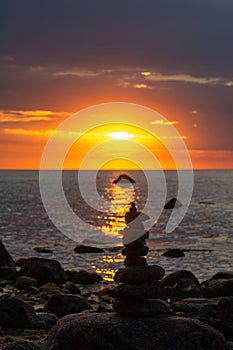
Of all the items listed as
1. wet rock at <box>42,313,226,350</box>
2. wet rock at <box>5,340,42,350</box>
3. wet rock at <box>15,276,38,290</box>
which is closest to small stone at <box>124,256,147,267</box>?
wet rock at <box>42,313,226,350</box>

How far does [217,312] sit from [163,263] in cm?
2671

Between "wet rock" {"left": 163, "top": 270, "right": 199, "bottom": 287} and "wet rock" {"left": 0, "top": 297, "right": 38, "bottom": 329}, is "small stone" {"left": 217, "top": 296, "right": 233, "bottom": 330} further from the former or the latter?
"wet rock" {"left": 163, "top": 270, "right": 199, "bottom": 287}

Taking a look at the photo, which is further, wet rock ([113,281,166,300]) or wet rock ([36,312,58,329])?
wet rock ([36,312,58,329])

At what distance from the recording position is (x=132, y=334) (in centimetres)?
1808

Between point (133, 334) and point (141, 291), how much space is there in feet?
4.91

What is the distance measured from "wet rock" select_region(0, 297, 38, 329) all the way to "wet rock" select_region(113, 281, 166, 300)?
7274 millimetres

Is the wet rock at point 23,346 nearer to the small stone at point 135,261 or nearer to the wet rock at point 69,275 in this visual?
the small stone at point 135,261

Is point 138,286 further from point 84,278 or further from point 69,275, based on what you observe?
point 69,275

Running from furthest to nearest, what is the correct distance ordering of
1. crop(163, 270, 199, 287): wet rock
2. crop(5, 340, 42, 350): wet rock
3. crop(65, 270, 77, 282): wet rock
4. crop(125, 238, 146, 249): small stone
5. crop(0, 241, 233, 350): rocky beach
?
crop(65, 270, 77, 282): wet rock < crop(163, 270, 199, 287): wet rock < crop(125, 238, 146, 249): small stone < crop(5, 340, 42, 350): wet rock < crop(0, 241, 233, 350): rocky beach

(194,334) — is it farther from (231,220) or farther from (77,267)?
(231,220)

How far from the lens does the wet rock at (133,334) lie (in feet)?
58.5

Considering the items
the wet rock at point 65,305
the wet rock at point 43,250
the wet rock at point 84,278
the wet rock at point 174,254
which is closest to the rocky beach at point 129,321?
the wet rock at point 65,305

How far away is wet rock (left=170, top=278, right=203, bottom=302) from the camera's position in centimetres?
3097

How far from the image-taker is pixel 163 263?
49062mm
